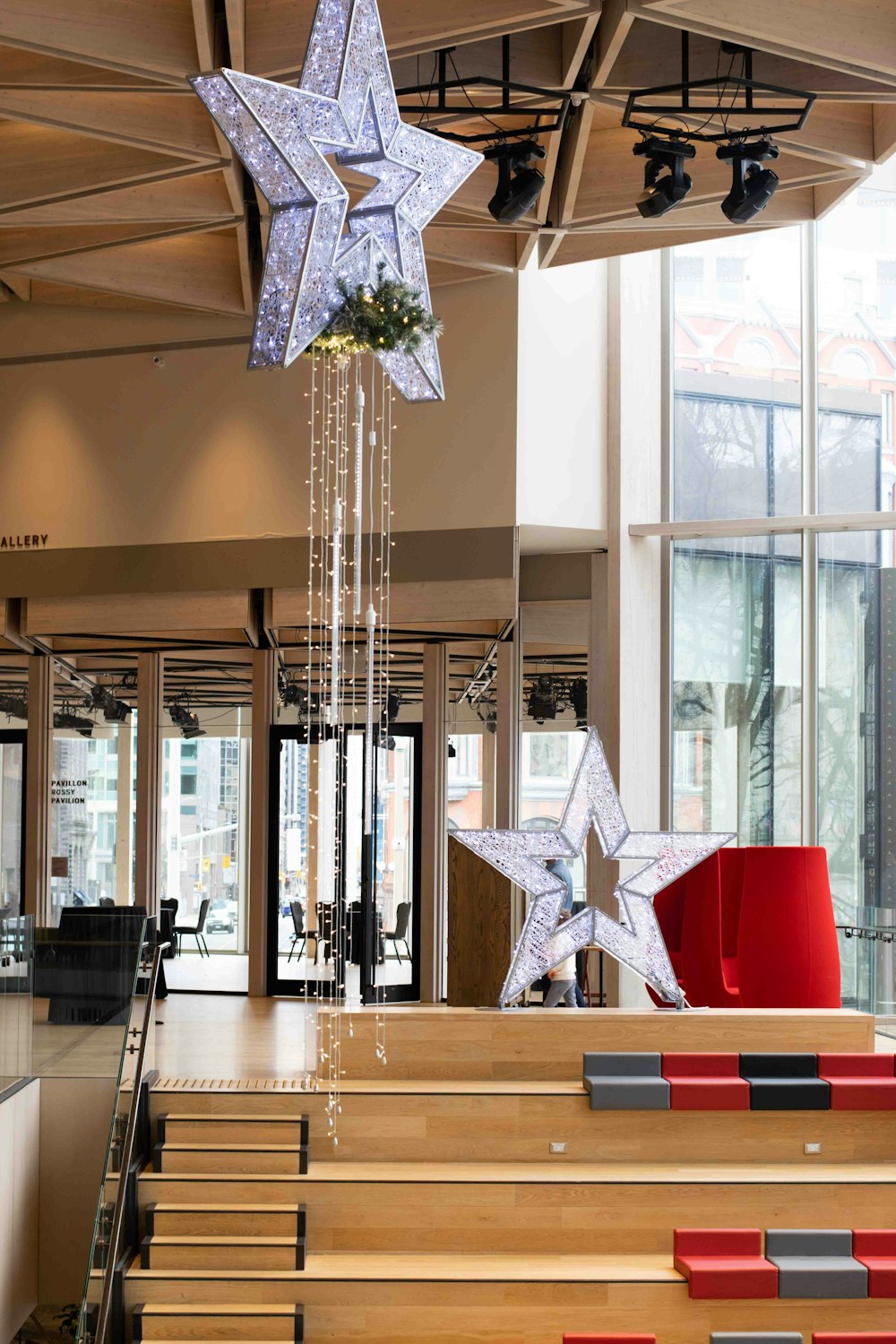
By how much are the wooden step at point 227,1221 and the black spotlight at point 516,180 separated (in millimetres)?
5325

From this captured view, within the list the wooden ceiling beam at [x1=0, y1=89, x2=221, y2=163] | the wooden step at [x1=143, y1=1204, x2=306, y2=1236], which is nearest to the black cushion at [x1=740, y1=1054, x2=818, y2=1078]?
the wooden step at [x1=143, y1=1204, x2=306, y2=1236]

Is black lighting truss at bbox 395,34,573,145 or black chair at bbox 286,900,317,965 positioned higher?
black lighting truss at bbox 395,34,573,145

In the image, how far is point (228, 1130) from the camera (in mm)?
6680

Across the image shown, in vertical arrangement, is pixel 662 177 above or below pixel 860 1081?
above

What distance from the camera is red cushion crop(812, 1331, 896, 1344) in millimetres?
5845

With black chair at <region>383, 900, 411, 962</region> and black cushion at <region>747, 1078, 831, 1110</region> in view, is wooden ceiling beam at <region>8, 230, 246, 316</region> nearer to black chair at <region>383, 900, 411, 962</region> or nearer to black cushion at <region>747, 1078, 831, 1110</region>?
black chair at <region>383, 900, 411, 962</region>

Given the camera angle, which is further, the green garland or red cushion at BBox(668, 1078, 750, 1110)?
red cushion at BBox(668, 1078, 750, 1110)

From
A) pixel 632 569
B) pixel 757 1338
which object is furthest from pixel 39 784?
pixel 757 1338

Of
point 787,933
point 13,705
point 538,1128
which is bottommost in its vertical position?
point 538,1128

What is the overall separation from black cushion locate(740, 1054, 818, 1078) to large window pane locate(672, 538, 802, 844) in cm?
333

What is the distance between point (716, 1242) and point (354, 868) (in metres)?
5.46

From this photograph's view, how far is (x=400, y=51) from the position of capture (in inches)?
261

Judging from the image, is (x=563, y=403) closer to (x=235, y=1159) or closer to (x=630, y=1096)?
(x=630, y=1096)

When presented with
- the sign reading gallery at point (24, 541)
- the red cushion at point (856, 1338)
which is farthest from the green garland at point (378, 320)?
the sign reading gallery at point (24, 541)
